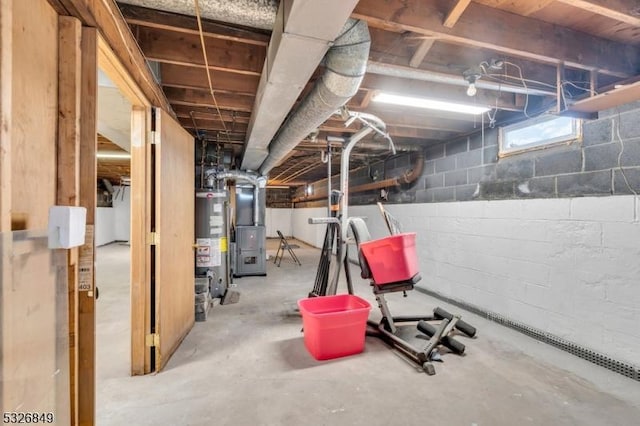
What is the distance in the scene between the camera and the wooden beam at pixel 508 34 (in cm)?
149

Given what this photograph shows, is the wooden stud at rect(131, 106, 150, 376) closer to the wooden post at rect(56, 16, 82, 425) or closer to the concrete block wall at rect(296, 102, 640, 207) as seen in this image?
the wooden post at rect(56, 16, 82, 425)

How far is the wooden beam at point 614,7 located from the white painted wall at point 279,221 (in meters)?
11.2

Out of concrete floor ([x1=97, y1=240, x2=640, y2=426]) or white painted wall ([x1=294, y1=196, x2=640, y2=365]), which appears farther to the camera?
white painted wall ([x1=294, y1=196, x2=640, y2=365])

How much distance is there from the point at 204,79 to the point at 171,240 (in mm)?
1330

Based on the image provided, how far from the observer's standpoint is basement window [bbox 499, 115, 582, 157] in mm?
2541

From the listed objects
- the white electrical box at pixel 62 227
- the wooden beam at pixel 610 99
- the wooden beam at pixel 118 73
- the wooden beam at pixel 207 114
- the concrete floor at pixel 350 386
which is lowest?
the concrete floor at pixel 350 386

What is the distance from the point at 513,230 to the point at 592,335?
1043mm

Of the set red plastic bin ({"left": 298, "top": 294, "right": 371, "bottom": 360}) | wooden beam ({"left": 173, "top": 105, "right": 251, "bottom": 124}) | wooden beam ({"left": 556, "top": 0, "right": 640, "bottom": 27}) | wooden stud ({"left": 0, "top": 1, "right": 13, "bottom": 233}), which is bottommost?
red plastic bin ({"left": 298, "top": 294, "right": 371, "bottom": 360})

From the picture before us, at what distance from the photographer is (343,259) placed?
2734 millimetres

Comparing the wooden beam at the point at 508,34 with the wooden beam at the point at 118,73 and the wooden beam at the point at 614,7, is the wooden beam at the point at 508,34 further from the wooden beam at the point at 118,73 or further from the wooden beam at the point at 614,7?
the wooden beam at the point at 118,73

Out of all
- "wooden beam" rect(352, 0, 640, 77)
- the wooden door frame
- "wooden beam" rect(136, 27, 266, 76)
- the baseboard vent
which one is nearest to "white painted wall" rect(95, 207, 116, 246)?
the wooden door frame

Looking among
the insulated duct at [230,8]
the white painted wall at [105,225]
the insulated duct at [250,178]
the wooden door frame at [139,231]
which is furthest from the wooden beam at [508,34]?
the white painted wall at [105,225]

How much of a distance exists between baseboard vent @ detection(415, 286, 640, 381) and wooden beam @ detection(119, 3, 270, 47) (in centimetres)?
328

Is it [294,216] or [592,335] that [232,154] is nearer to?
[592,335]
